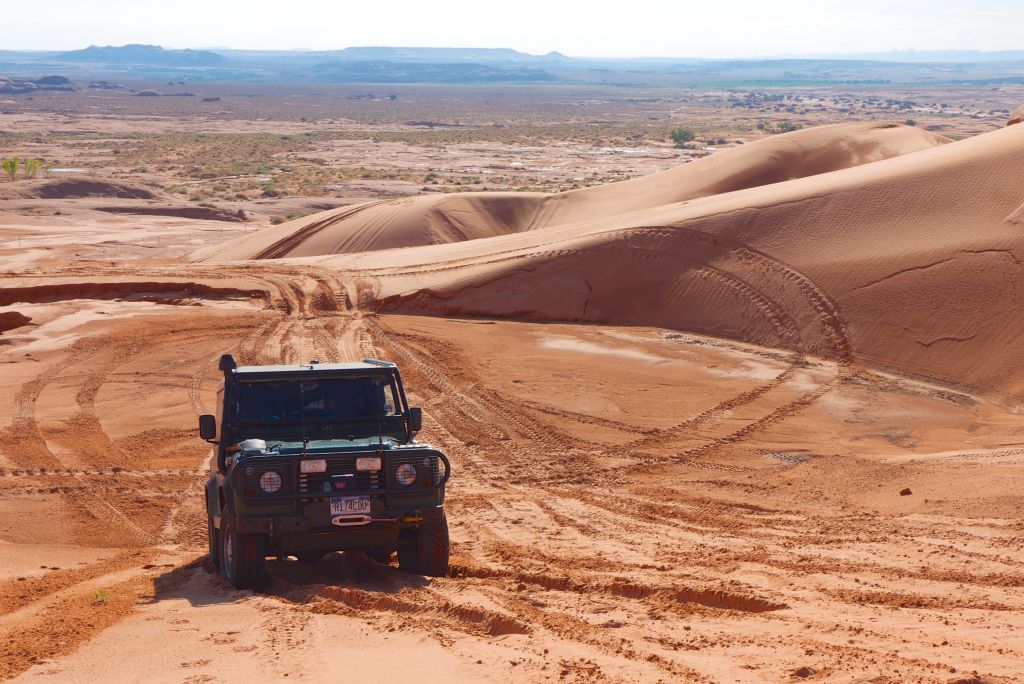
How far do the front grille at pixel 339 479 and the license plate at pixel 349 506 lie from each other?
68mm

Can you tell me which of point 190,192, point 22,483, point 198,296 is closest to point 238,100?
point 190,192

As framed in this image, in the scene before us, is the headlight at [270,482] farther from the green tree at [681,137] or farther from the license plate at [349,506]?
the green tree at [681,137]

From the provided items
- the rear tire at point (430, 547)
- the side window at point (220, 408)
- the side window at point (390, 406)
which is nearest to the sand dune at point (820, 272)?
the side window at point (390, 406)

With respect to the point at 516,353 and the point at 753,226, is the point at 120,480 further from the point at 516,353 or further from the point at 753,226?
the point at 753,226

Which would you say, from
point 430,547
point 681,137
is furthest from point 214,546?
point 681,137

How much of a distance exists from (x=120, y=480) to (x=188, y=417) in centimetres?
295

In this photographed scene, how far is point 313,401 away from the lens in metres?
9.44

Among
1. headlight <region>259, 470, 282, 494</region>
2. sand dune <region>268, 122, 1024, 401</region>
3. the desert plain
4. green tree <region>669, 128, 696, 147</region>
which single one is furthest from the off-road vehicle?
green tree <region>669, 128, 696, 147</region>

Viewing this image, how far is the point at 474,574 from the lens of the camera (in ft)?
30.0

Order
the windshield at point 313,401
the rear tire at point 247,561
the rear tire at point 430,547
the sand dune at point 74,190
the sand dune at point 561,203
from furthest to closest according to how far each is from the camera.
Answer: the sand dune at point 74,190 → the sand dune at point 561,203 → the windshield at point 313,401 → the rear tire at point 430,547 → the rear tire at point 247,561

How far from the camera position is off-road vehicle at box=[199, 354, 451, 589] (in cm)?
834

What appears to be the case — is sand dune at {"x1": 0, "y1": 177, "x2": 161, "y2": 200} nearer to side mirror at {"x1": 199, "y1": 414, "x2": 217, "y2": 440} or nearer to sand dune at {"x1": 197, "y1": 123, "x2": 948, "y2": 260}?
sand dune at {"x1": 197, "y1": 123, "x2": 948, "y2": 260}

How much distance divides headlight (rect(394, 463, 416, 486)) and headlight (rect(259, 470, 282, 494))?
2.86ft

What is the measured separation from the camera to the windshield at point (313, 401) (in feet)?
30.7
